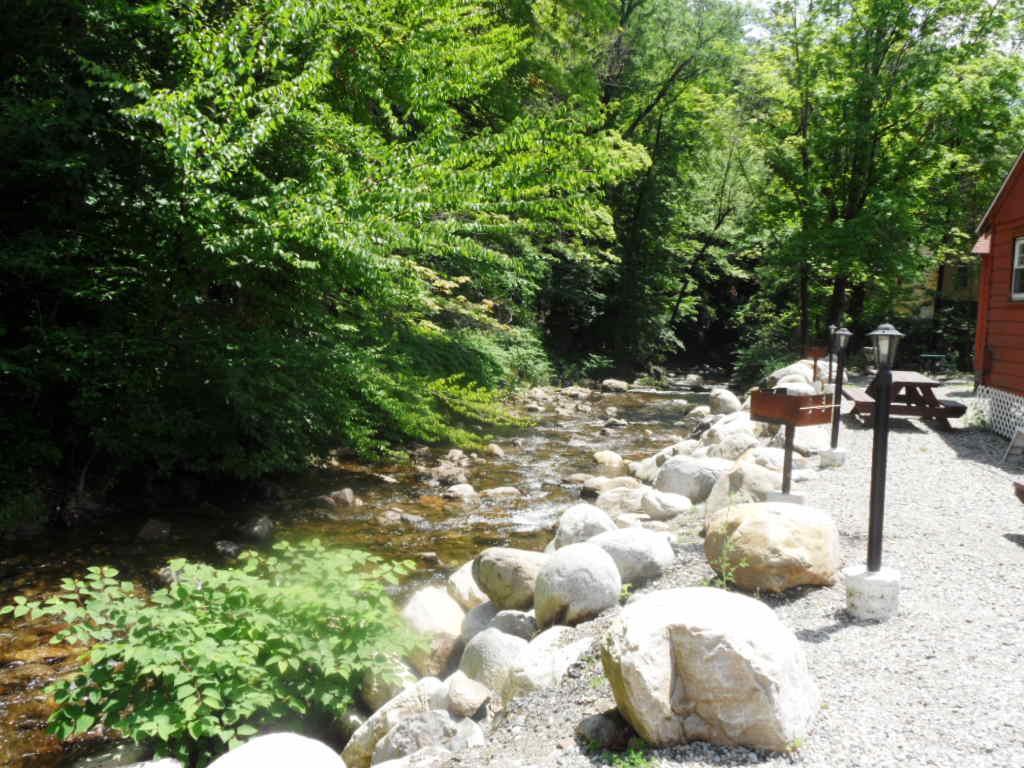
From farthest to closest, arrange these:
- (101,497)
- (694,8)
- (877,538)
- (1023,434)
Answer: (694,8) < (1023,434) < (101,497) < (877,538)

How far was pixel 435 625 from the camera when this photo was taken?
5.58m

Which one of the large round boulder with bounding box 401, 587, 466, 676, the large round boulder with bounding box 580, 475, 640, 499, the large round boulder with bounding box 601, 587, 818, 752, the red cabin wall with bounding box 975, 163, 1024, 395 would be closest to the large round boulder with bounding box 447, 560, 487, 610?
the large round boulder with bounding box 401, 587, 466, 676

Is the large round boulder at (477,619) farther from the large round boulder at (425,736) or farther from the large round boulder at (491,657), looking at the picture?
the large round boulder at (425,736)

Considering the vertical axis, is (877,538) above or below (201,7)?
below

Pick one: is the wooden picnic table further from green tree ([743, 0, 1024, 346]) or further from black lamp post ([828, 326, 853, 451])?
green tree ([743, 0, 1024, 346])

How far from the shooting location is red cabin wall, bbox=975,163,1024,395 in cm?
1182

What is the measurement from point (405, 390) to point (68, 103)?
13.1 ft

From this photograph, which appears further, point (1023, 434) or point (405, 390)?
point (1023, 434)

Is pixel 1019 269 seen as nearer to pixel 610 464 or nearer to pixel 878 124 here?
pixel 610 464

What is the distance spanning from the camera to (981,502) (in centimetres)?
704

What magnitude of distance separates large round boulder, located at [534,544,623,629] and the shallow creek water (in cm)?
225

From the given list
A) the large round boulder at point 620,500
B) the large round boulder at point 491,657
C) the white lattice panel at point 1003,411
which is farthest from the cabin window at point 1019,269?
the large round boulder at point 491,657

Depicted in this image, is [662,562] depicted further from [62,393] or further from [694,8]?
[694,8]

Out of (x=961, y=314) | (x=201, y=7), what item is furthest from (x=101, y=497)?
(x=961, y=314)
